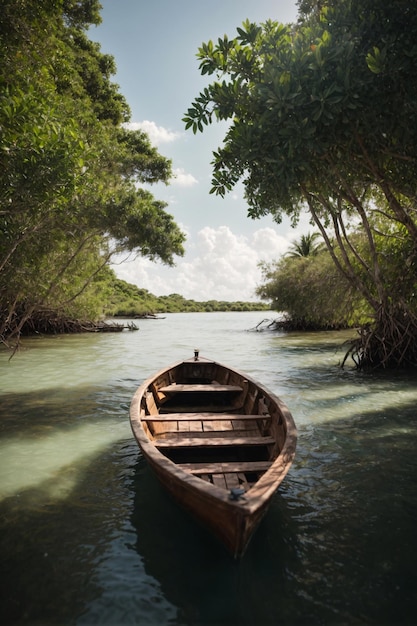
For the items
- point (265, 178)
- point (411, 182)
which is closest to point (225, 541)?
point (265, 178)

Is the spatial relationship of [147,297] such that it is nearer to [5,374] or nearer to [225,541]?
[5,374]

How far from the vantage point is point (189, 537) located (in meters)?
3.28

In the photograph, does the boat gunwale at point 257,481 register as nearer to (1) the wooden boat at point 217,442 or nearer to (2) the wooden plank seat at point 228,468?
(1) the wooden boat at point 217,442

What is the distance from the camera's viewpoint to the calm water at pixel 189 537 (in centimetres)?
254

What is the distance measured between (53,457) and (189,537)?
254cm

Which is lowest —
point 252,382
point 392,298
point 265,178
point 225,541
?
point 225,541

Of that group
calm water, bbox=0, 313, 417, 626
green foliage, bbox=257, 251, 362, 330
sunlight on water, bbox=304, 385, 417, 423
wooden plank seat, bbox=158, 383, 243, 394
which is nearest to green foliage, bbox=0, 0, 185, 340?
wooden plank seat, bbox=158, 383, 243, 394

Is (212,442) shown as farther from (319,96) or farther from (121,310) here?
(121,310)

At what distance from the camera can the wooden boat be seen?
8.66 feet

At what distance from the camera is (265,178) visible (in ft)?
18.3

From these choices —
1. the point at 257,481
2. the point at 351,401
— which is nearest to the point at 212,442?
A: the point at 257,481

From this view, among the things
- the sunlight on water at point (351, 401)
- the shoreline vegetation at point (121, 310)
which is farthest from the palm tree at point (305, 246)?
the sunlight on water at point (351, 401)

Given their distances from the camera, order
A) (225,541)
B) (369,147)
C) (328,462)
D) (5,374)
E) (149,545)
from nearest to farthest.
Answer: (225,541) → (149,545) → (328,462) → (369,147) → (5,374)

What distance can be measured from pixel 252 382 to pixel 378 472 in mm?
2127
